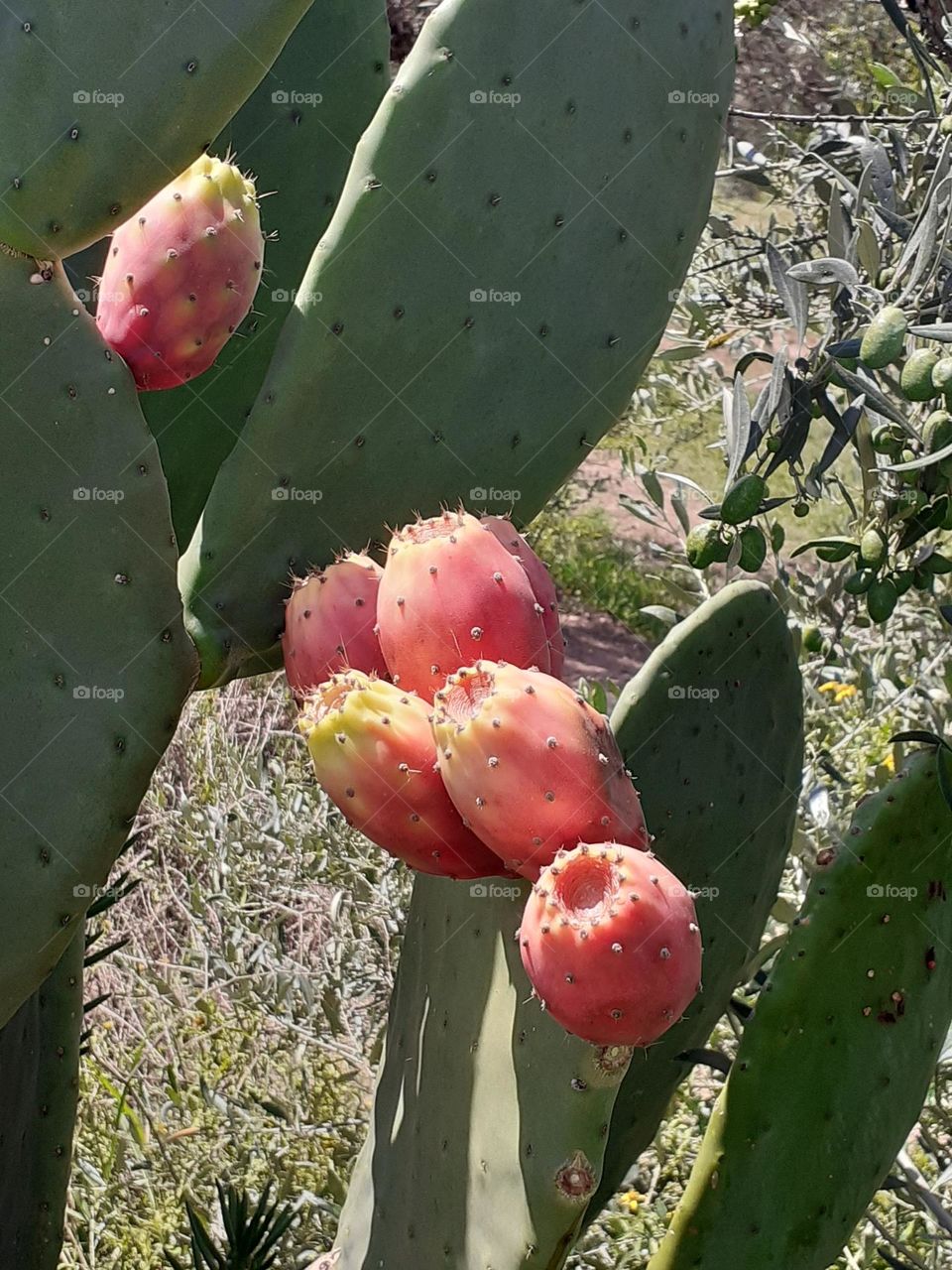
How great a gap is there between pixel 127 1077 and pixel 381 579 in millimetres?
1828

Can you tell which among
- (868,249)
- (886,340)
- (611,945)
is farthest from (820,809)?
(611,945)

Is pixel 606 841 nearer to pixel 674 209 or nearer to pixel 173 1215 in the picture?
pixel 674 209

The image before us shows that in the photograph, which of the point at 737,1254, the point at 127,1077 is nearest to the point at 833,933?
the point at 737,1254

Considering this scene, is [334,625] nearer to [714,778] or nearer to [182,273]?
[182,273]

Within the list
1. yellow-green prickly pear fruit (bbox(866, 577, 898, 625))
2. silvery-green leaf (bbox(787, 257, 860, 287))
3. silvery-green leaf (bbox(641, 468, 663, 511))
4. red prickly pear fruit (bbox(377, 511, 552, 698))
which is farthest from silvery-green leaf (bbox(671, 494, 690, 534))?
red prickly pear fruit (bbox(377, 511, 552, 698))

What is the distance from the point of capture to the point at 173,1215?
227 centimetres

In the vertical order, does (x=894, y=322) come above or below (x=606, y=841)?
above

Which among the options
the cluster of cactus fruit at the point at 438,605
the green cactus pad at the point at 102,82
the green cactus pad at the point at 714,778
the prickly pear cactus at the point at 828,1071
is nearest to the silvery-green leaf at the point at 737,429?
the cluster of cactus fruit at the point at 438,605

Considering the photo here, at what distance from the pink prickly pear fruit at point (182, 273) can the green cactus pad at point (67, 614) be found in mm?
104

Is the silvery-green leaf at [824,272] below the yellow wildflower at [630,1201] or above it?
above

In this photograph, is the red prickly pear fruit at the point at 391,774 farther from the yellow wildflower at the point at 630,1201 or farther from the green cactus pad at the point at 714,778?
the yellow wildflower at the point at 630,1201

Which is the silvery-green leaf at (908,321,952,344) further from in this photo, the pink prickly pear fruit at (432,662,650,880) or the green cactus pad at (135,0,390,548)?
the green cactus pad at (135,0,390,548)

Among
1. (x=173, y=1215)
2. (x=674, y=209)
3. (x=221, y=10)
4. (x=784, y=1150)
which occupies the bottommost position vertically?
(x=173, y=1215)

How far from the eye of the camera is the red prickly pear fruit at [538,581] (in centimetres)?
111
